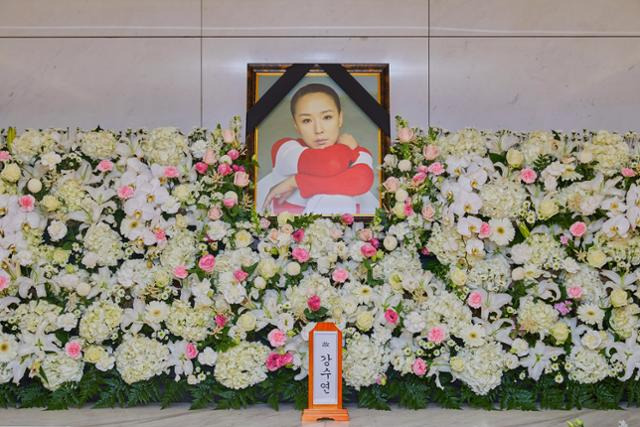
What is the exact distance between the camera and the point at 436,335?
254cm

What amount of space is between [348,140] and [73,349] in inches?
55.9

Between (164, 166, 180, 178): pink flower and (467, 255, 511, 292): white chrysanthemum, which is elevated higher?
(164, 166, 180, 178): pink flower

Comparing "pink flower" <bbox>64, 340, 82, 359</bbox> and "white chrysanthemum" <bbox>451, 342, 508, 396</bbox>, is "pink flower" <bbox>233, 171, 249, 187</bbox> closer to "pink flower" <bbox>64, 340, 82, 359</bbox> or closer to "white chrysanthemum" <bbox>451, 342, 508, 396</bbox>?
"pink flower" <bbox>64, 340, 82, 359</bbox>

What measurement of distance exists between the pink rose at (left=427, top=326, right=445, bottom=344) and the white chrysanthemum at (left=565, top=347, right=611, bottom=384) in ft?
1.64

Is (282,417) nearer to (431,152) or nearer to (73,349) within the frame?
(73,349)

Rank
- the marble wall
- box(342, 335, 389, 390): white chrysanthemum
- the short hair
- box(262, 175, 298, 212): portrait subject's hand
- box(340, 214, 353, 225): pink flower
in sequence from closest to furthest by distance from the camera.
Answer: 1. box(342, 335, 389, 390): white chrysanthemum
2. box(340, 214, 353, 225): pink flower
3. box(262, 175, 298, 212): portrait subject's hand
4. the short hair
5. the marble wall

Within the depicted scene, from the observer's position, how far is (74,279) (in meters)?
2.59

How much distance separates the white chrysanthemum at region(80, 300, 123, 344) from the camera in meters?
2.55

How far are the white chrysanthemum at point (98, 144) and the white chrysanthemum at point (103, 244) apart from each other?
11.4 inches

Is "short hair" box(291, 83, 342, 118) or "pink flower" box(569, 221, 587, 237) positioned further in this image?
"short hair" box(291, 83, 342, 118)

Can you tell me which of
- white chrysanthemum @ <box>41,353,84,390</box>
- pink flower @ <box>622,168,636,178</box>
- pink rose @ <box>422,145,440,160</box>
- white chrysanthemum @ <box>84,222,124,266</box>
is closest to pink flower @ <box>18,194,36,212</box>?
white chrysanthemum @ <box>84,222,124,266</box>

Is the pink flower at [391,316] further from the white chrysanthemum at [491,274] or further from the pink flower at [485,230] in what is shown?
the pink flower at [485,230]

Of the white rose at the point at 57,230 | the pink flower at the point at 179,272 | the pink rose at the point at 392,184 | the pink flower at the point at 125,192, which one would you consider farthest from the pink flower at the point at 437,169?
the white rose at the point at 57,230

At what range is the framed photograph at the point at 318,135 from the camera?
113 inches
